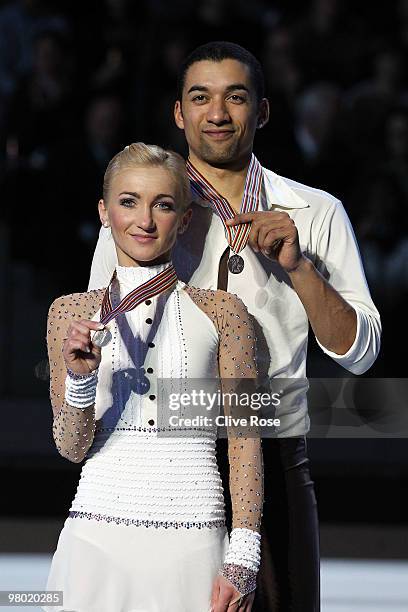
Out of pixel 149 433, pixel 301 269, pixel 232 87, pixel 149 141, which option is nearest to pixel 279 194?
pixel 232 87

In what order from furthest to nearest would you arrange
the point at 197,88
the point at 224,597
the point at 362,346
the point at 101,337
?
the point at 197,88
the point at 362,346
the point at 224,597
the point at 101,337

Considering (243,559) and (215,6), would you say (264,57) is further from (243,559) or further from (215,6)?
(243,559)

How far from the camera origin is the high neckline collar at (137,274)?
8.59ft

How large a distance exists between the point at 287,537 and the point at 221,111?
0.92m

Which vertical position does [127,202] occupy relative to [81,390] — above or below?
above

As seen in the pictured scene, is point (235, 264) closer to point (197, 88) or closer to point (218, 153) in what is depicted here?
point (218, 153)

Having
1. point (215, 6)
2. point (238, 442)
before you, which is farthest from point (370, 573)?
point (215, 6)

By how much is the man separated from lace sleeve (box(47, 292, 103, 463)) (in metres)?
0.24

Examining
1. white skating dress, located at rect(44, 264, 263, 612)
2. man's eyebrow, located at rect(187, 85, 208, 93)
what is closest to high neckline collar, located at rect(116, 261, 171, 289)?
white skating dress, located at rect(44, 264, 263, 612)

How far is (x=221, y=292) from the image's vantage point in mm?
2693

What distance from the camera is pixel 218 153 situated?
114 inches

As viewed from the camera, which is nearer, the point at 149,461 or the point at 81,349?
the point at 81,349

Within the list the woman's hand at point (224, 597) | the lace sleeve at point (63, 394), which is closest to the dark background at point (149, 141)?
the lace sleeve at point (63, 394)

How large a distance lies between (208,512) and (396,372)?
10.3 feet
